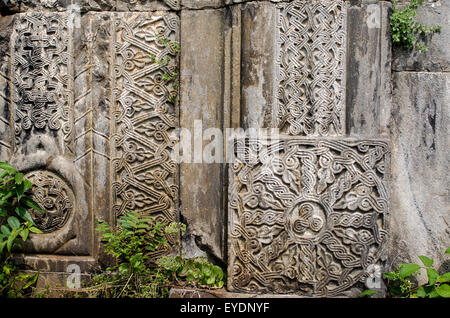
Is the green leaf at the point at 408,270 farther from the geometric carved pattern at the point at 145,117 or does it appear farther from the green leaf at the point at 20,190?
the green leaf at the point at 20,190

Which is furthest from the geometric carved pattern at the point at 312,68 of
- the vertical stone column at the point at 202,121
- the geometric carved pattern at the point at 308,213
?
the vertical stone column at the point at 202,121

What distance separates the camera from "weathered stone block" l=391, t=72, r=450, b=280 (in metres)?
2.58

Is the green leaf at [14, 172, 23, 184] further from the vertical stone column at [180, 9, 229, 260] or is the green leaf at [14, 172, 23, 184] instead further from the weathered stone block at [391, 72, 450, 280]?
the weathered stone block at [391, 72, 450, 280]

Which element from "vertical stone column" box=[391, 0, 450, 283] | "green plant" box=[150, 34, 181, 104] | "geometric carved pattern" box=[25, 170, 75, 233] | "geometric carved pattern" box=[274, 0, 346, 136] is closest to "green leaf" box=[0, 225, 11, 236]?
"geometric carved pattern" box=[25, 170, 75, 233]

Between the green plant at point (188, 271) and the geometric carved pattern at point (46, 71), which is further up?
the geometric carved pattern at point (46, 71)

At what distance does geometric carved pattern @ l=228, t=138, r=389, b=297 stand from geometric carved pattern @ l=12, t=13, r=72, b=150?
163 cm

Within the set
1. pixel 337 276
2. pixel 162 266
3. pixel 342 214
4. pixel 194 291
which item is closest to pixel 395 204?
pixel 342 214

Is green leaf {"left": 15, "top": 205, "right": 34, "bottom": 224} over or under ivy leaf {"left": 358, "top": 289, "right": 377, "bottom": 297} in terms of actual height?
over

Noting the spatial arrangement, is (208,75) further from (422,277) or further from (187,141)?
(422,277)

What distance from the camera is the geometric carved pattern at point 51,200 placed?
281cm

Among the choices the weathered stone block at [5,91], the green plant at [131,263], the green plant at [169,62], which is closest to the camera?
the green plant at [131,263]

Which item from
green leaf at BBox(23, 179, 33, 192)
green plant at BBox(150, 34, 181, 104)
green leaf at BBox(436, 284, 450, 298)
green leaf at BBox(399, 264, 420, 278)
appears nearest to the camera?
green leaf at BBox(436, 284, 450, 298)

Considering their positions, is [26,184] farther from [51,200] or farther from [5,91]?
[5,91]

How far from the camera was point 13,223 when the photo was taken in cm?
263
